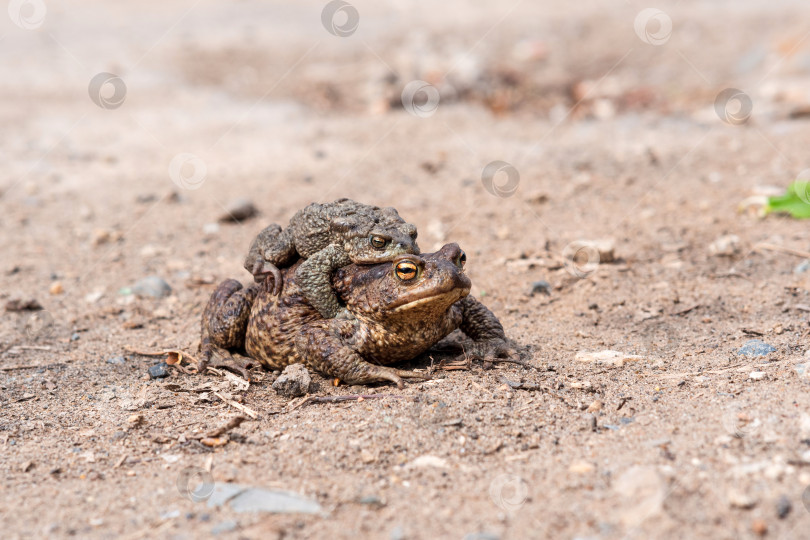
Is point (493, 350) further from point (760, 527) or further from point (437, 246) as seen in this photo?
point (437, 246)

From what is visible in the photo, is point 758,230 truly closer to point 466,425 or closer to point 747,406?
point 747,406

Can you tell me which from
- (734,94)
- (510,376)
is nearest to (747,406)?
(510,376)
